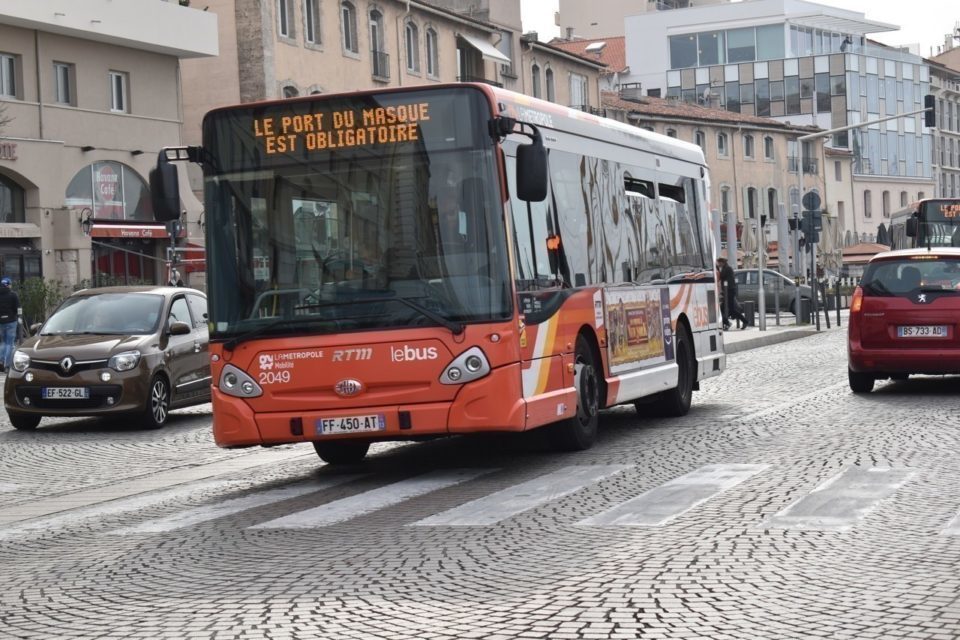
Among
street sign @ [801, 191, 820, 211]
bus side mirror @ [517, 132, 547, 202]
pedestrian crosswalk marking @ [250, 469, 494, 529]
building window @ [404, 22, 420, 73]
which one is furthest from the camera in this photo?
Answer: building window @ [404, 22, 420, 73]

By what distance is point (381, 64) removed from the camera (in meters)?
52.3

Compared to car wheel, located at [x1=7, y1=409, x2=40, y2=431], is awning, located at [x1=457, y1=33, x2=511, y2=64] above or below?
above

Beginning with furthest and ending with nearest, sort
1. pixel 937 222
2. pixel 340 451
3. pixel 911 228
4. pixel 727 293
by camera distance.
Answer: pixel 937 222, pixel 727 293, pixel 911 228, pixel 340 451

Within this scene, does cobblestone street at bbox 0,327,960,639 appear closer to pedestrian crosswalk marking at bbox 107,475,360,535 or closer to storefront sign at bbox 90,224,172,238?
pedestrian crosswalk marking at bbox 107,475,360,535

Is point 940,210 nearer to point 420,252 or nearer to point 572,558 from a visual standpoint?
point 420,252

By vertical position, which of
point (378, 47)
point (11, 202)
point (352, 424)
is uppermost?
point (378, 47)


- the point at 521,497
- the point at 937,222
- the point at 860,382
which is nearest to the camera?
the point at 521,497

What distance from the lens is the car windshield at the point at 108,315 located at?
18.6 metres

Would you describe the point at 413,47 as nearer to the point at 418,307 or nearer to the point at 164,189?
the point at 164,189

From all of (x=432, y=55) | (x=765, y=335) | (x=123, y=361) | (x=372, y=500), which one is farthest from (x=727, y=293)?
(x=372, y=500)

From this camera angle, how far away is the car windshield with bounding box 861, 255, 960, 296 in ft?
58.0

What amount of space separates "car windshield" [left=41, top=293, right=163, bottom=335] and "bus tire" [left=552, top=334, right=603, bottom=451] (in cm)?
713

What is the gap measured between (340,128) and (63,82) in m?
30.7

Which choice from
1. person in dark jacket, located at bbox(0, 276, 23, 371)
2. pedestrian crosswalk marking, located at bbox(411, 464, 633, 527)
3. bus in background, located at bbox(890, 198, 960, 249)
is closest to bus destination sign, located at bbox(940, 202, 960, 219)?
bus in background, located at bbox(890, 198, 960, 249)
